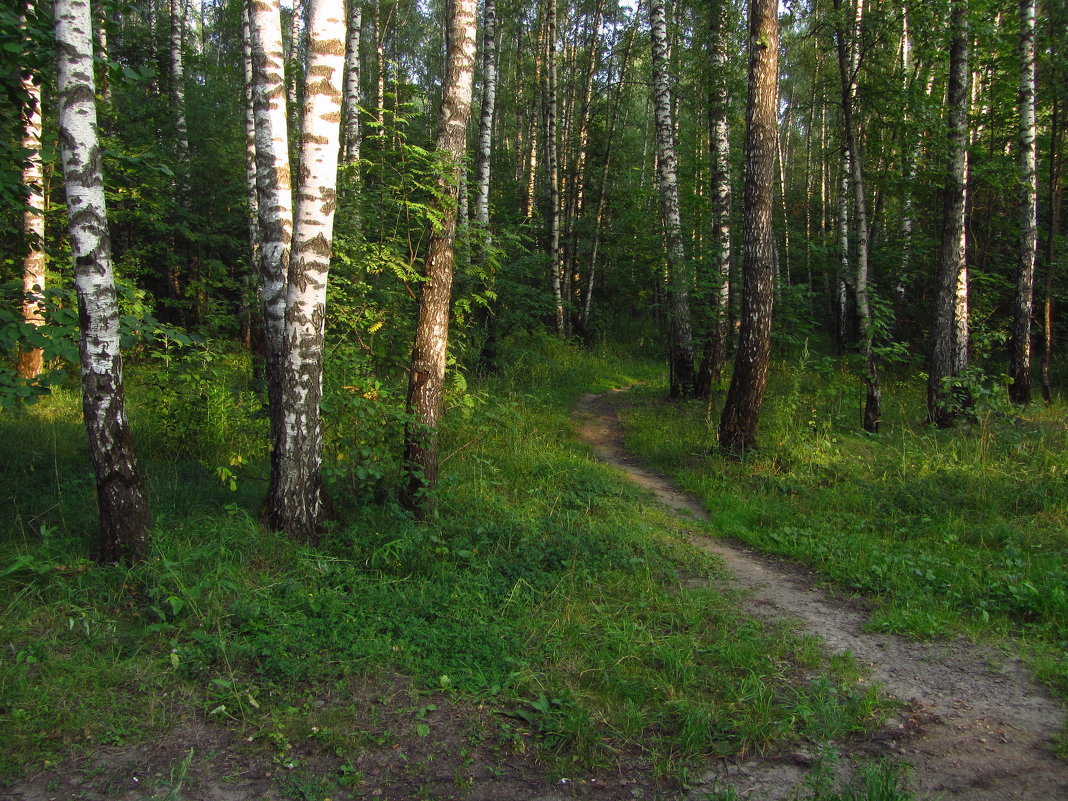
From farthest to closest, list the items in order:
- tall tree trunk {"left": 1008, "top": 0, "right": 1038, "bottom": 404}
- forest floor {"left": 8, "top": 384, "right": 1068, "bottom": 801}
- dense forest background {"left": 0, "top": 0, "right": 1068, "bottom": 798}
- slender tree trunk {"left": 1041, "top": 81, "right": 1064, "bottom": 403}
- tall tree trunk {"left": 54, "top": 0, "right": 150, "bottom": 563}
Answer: slender tree trunk {"left": 1041, "top": 81, "right": 1064, "bottom": 403} < tall tree trunk {"left": 1008, "top": 0, "right": 1038, "bottom": 404} < tall tree trunk {"left": 54, "top": 0, "right": 150, "bottom": 563} < dense forest background {"left": 0, "top": 0, "right": 1068, "bottom": 798} < forest floor {"left": 8, "top": 384, "right": 1068, "bottom": 801}

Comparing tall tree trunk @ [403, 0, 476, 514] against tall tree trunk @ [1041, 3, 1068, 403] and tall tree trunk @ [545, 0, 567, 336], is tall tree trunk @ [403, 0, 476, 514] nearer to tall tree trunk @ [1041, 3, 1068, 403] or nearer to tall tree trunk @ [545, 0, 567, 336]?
tall tree trunk @ [1041, 3, 1068, 403]

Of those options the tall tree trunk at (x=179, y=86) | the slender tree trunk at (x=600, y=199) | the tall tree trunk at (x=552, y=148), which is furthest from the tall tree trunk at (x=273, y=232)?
the slender tree trunk at (x=600, y=199)

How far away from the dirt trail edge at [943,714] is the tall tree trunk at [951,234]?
6.65 meters

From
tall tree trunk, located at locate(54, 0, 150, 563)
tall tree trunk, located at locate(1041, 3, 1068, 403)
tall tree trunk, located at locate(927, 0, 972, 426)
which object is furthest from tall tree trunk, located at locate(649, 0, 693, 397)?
tall tree trunk, located at locate(54, 0, 150, 563)

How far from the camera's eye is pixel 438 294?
20.0 ft

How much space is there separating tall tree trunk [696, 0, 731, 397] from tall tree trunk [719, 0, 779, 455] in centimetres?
361

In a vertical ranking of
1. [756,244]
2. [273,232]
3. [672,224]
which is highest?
[672,224]

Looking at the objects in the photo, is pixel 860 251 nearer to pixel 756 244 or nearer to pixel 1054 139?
pixel 756 244

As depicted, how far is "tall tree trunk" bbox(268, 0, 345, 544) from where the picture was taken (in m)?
5.12

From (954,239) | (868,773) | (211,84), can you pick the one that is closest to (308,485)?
(868,773)

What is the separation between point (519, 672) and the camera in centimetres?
405

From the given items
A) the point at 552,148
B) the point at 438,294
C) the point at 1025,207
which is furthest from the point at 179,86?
the point at 1025,207

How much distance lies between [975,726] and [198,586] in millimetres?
4801

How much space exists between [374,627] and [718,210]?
11.5 metres
